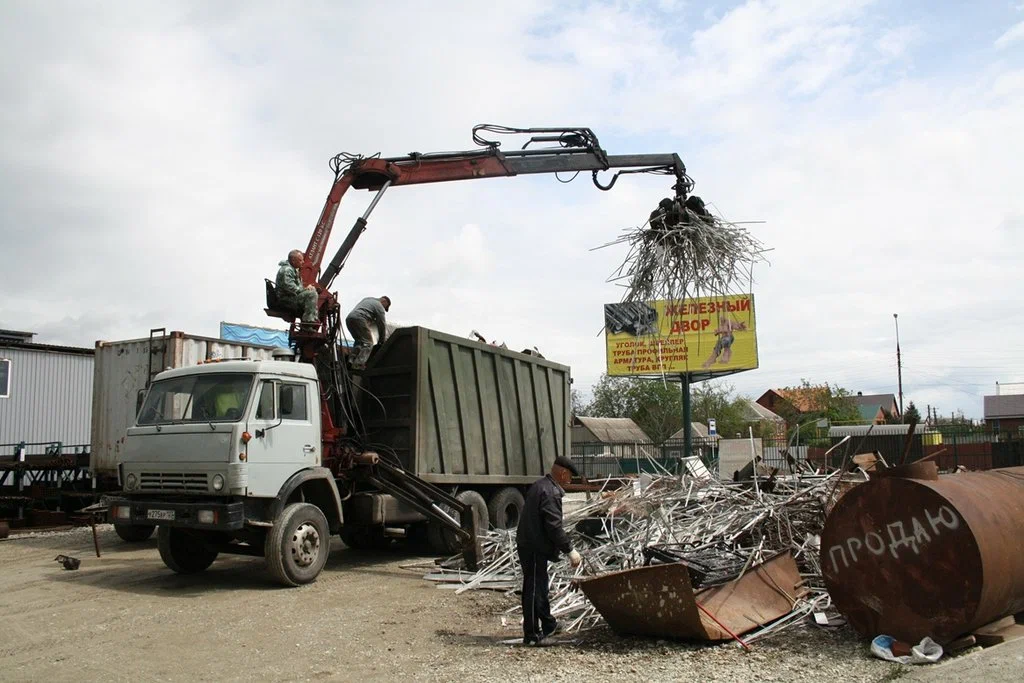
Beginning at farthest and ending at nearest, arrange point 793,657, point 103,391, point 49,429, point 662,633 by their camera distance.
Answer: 1. point 49,429
2. point 103,391
3. point 662,633
4. point 793,657

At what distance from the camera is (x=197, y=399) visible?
9.34m

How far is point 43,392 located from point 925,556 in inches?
872

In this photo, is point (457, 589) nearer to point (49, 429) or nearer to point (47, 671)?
point (47, 671)

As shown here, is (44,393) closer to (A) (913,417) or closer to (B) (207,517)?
(B) (207,517)

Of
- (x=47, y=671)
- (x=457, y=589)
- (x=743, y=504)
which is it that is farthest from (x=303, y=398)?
(x=743, y=504)

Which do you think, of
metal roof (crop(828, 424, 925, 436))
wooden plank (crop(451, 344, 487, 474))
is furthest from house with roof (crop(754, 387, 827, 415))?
wooden plank (crop(451, 344, 487, 474))

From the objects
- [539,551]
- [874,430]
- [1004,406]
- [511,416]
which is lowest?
[539,551]

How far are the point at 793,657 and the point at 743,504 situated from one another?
2.86 meters

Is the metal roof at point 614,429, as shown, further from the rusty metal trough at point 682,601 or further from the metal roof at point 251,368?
the rusty metal trough at point 682,601

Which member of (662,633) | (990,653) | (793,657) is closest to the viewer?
(990,653)

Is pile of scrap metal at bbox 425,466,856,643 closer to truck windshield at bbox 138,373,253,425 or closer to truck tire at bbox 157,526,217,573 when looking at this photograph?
truck tire at bbox 157,526,217,573

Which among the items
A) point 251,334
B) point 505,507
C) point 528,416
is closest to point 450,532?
point 505,507

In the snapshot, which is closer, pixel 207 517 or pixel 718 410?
pixel 207 517

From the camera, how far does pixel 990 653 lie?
17.7 ft
